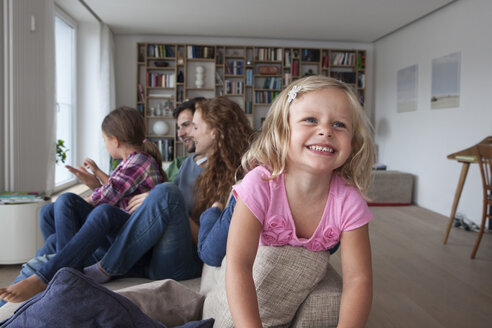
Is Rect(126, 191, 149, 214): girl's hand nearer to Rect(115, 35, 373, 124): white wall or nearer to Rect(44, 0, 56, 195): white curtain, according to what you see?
Result: Rect(44, 0, 56, 195): white curtain

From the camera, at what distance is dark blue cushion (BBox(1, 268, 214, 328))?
0.93 metres

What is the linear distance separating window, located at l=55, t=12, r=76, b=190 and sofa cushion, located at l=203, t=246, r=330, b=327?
4.91m

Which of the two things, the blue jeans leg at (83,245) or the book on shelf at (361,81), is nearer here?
the blue jeans leg at (83,245)

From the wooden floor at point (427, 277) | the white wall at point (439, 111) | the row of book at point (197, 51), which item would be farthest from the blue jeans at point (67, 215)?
the row of book at point (197, 51)

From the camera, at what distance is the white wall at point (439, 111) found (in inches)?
182

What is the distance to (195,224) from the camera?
2021mm

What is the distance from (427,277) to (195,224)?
1.86m

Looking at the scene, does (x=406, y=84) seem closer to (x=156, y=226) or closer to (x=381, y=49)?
(x=381, y=49)

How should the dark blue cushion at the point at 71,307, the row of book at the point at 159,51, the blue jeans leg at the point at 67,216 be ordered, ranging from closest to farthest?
the dark blue cushion at the point at 71,307, the blue jeans leg at the point at 67,216, the row of book at the point at 159,51

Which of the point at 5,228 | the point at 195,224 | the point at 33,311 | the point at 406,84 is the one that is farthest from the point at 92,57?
the point at 33,311

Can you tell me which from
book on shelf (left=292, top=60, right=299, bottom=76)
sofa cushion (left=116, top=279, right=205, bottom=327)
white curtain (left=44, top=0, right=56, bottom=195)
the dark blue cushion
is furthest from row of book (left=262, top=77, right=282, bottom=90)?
the dark blue cushion

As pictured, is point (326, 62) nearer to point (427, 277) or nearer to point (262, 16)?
point (262, 16)

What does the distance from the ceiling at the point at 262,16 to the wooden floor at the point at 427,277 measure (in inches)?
113

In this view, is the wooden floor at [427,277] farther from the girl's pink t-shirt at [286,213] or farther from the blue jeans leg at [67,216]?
the girl's pink t-shirt at [286,213]
